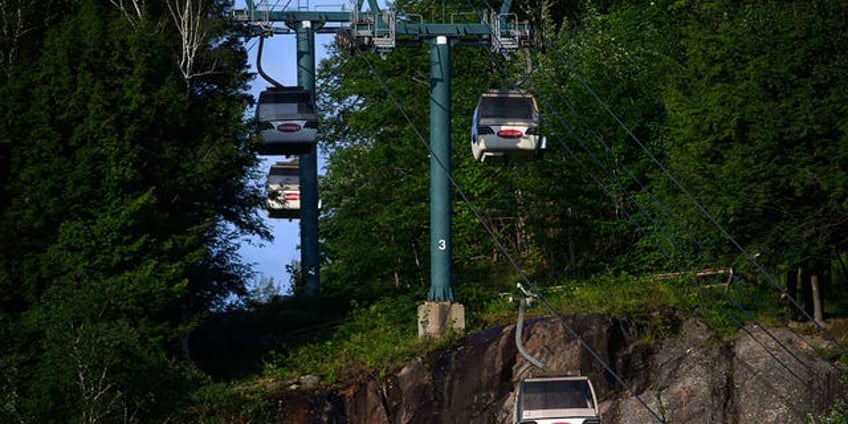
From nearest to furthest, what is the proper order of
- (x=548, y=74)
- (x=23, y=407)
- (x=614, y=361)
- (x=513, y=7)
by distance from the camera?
(x=23, y=407), (x=614, y=361), (x=548, y=74), (x=513, y=7)

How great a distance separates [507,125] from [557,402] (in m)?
11.2

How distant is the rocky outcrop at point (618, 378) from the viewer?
50.4 meters

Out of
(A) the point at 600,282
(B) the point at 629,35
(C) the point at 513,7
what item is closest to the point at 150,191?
(A) the point at 600,282

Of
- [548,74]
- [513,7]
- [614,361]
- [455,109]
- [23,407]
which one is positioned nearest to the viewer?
[23,407]

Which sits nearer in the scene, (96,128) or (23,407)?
(23,407)

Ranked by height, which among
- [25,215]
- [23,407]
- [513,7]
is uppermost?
[513,7]

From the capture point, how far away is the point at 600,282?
59.3 m

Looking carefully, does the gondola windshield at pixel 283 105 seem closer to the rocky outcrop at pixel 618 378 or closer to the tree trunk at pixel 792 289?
the rocky outcrop at pixel 618 378

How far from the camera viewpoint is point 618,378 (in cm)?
5150

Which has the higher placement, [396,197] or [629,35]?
[629,35]

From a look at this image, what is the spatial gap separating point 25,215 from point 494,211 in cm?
1946

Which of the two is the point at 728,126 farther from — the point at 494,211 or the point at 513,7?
the point at 513,7

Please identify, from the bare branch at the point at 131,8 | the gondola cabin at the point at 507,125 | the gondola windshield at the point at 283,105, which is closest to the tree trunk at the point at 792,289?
the gondola cabin at the point at 507,125

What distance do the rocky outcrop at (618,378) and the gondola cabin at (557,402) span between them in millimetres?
3869
